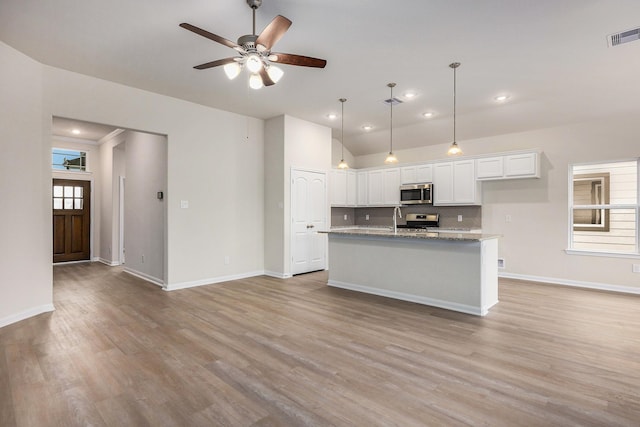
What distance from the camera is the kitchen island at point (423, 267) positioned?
3893 millimetres

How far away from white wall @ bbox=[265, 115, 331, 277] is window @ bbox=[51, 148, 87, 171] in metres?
5.06

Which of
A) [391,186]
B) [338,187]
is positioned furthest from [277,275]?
[391,186]

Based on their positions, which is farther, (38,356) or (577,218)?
(577,218)

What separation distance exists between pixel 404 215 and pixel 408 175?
0.96 meters

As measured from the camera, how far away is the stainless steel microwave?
21.8 feet

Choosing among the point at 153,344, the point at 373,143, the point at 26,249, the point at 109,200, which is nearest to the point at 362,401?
the point at 153,344

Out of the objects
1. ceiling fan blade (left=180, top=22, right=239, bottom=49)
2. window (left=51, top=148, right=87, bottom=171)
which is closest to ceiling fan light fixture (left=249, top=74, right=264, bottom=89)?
ceiling fan blade (left=180, top=22, right=239, bottom=49)

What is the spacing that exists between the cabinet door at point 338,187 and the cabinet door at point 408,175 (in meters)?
1.29

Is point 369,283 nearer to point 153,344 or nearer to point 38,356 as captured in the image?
point 153,344

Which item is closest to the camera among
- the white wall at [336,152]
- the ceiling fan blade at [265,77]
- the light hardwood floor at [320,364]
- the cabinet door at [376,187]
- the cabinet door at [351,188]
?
the light hardwood floor at [320,364]

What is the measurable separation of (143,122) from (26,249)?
2.16m

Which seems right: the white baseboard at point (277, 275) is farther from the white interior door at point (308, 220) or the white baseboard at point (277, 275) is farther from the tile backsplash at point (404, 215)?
the tile backsplash at point (404, 215)

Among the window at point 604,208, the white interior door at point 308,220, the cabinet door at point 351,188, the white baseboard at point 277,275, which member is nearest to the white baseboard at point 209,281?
the white baseboard at point 277,275

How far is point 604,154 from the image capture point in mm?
5223
